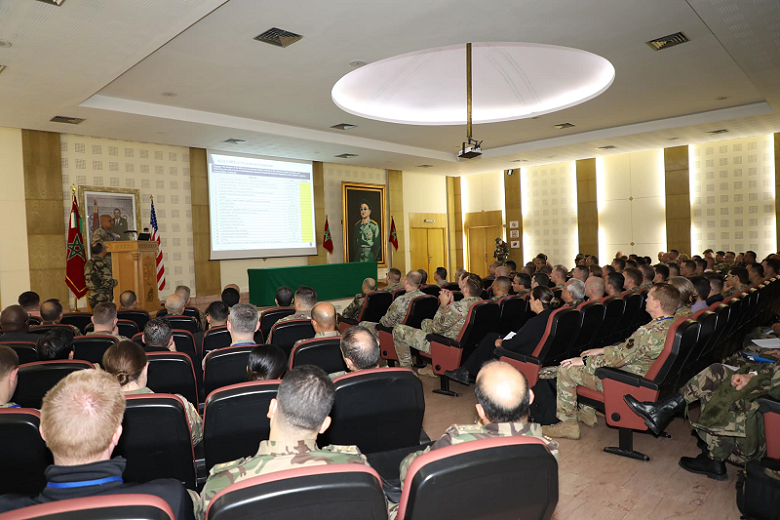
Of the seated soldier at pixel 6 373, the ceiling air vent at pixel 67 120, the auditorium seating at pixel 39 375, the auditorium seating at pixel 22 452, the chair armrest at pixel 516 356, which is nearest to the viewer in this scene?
the auditorium seating at pixel 22 452

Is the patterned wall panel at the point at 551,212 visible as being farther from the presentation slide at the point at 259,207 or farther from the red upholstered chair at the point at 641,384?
the red upholstered chair at the point at 641,384

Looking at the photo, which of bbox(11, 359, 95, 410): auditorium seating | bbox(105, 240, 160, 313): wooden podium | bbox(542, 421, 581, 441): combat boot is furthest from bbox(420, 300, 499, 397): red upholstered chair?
bbox(105, 240, 160, 313): wooden podium

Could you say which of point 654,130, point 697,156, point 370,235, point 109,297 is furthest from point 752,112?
point 109,297

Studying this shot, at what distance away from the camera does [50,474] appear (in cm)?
132

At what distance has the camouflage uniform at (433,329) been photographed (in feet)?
16.2

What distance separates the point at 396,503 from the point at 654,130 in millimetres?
10713

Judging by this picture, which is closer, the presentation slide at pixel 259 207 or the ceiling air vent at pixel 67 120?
the ceiling air vent at pixel 67 120

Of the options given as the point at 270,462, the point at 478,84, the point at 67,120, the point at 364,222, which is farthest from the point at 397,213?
the point at 270,462

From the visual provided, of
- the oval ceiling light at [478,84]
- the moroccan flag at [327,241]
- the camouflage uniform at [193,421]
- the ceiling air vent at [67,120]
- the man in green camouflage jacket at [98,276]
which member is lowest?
the camouflage uniform at [193,421]

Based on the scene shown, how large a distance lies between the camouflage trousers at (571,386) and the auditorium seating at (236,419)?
Result: 2.44m

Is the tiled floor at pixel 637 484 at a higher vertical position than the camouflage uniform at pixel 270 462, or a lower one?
lower

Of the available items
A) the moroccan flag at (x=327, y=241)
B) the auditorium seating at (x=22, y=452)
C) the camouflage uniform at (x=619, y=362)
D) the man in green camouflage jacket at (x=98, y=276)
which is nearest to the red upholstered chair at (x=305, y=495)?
the auditorium seating at (x=22, y=452)

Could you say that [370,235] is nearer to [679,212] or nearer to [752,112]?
[679,212]

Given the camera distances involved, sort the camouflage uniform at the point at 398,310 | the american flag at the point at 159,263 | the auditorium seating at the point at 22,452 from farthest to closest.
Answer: the american flag at the point at 159,263 → the camouflage uniform at the point at 398,310 → the auditorium seating at the point at 22,452
